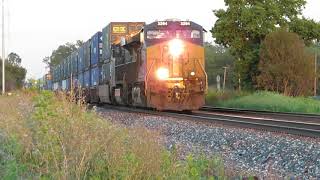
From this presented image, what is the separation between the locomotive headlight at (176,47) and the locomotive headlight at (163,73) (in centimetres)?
78

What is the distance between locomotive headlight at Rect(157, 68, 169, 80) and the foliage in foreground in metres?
13.8

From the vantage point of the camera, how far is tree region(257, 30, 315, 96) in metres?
38.7

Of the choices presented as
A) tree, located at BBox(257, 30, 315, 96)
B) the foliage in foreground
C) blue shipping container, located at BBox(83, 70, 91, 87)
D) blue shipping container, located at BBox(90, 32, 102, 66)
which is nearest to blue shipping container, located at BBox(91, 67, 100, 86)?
blue shipping container, located at BBox(90, 32, 102, 66)

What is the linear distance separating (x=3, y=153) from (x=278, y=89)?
32971 mm

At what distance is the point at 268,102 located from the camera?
104 feet

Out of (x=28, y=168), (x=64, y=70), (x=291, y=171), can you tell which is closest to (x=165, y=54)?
(x=291, y=171)

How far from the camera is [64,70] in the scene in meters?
51.1

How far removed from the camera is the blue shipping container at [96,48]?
33.6m

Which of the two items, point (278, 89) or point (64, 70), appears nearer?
point (278, 89)

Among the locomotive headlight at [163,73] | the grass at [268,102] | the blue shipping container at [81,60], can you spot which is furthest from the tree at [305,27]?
the locomotive headlight at [163,73]

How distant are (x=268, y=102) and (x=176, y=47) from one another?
10.1 meters

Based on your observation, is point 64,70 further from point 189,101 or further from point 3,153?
point 3,153

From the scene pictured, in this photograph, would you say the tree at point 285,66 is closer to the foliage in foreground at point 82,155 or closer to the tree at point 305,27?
the tree at point 305,27

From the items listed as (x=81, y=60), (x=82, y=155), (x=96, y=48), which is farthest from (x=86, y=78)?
(x=82, y=155)
